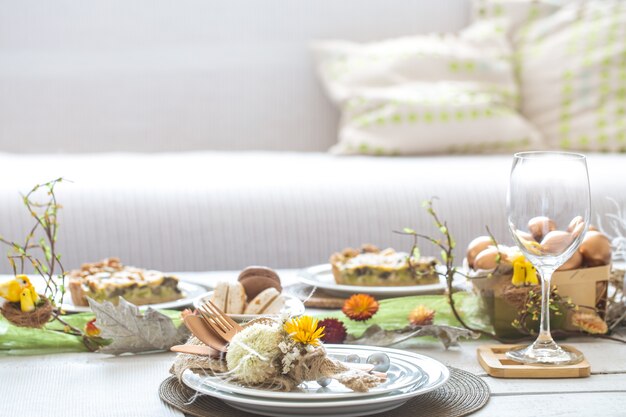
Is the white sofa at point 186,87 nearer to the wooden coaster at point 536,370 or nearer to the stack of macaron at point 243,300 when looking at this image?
the stack of macaron at point 243,300

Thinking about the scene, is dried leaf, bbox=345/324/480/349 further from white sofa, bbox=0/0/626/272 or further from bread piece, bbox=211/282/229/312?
white sofa, bbox=0/0/626/272

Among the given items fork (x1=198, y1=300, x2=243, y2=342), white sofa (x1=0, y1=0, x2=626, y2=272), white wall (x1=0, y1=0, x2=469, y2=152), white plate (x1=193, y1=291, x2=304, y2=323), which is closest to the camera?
fork (x1=198, y1=300, x2=243, y2=342)

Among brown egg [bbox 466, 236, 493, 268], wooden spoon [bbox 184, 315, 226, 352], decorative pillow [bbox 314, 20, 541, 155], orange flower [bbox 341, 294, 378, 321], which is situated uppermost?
decorative pillow [bbox 314, 20, 541, 155]

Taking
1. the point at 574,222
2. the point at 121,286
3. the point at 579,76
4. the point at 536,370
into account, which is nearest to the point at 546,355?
the point at 536,370

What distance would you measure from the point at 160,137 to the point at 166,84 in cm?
15

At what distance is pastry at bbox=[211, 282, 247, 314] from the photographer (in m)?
0.99

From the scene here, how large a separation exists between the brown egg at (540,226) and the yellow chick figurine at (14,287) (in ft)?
1.62

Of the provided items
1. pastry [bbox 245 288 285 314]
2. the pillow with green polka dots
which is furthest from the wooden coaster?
the pillow with green polka dots

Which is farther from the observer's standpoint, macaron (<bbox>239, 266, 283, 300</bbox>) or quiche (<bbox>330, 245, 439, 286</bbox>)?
quiche (<bbox>330, 245, 439, 286</bbox>)

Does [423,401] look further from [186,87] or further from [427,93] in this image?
[186,87]

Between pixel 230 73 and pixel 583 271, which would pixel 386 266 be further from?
pixel 230 73

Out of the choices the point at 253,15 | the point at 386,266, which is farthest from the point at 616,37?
the point at 386,266

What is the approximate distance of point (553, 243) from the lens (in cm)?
89

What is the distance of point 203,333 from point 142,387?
76 millimetres
